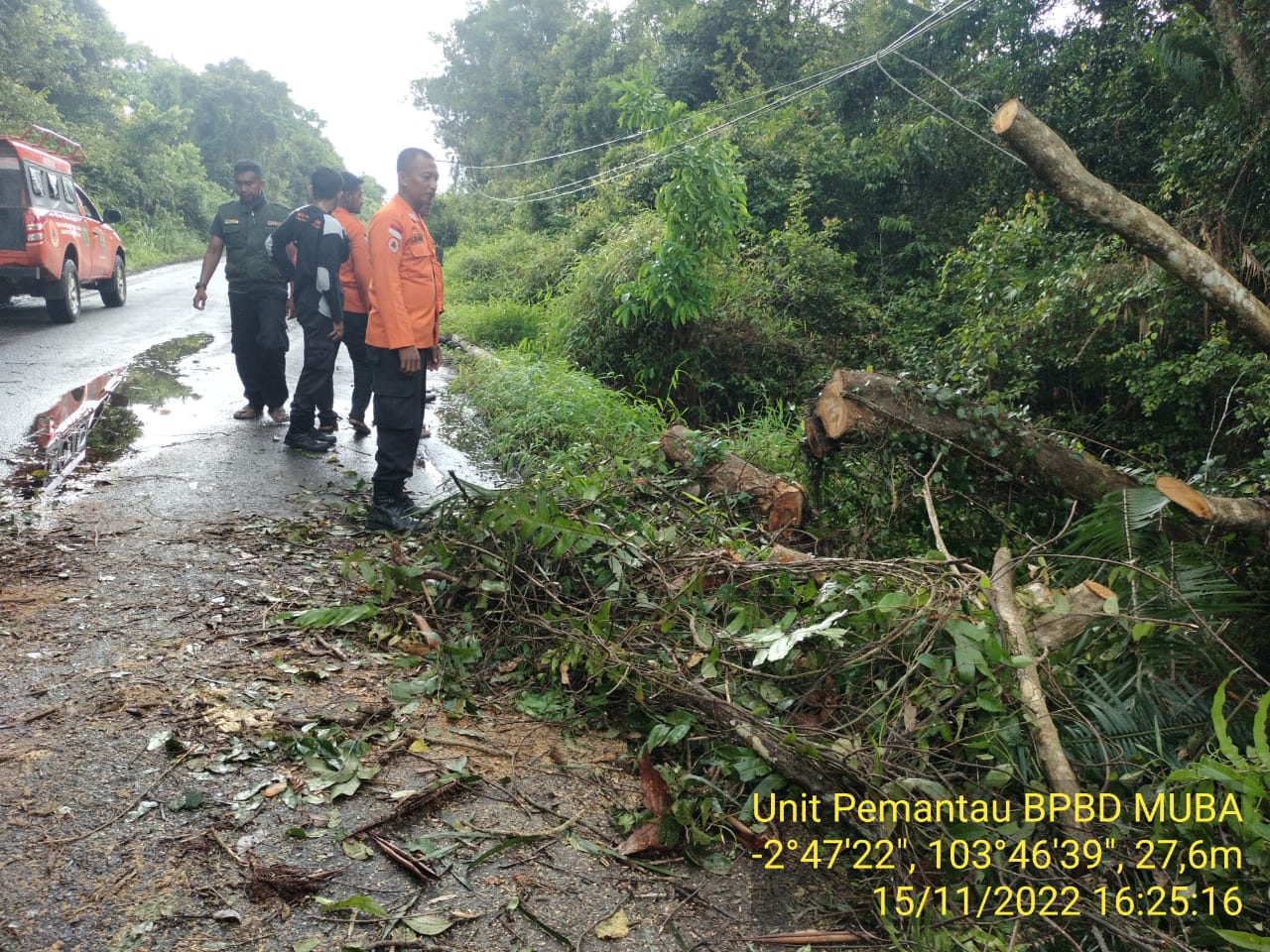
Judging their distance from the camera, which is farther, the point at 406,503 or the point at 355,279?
the point at 355,279

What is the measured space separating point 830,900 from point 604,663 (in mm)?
1090

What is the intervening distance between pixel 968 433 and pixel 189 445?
5.10 m

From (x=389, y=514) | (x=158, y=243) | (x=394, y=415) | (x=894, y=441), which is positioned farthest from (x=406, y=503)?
(x=158, y=243)

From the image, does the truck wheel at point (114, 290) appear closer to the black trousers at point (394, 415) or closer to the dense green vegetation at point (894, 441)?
the dense green vegetation at point (894, 441)

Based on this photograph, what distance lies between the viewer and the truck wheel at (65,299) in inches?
452

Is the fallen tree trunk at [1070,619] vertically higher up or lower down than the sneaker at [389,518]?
higher up

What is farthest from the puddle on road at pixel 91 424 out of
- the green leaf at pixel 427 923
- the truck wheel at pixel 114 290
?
the truck wheel at pixel 114 290

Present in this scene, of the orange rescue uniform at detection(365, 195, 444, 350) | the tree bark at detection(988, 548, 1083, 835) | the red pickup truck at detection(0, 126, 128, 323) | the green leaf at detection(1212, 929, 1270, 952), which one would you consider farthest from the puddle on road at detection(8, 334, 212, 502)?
the green leaf at detection(1212, 929, 1270, 952)

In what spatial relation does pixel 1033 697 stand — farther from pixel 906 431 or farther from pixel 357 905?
pixel 906 431

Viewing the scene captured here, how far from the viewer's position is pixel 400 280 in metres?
4.71

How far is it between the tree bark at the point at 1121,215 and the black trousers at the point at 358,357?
4.17 m

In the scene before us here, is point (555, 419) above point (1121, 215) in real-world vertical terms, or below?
below

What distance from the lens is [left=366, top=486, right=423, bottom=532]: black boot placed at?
479 cm

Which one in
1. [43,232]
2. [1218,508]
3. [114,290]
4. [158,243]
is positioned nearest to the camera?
[1218,508]
